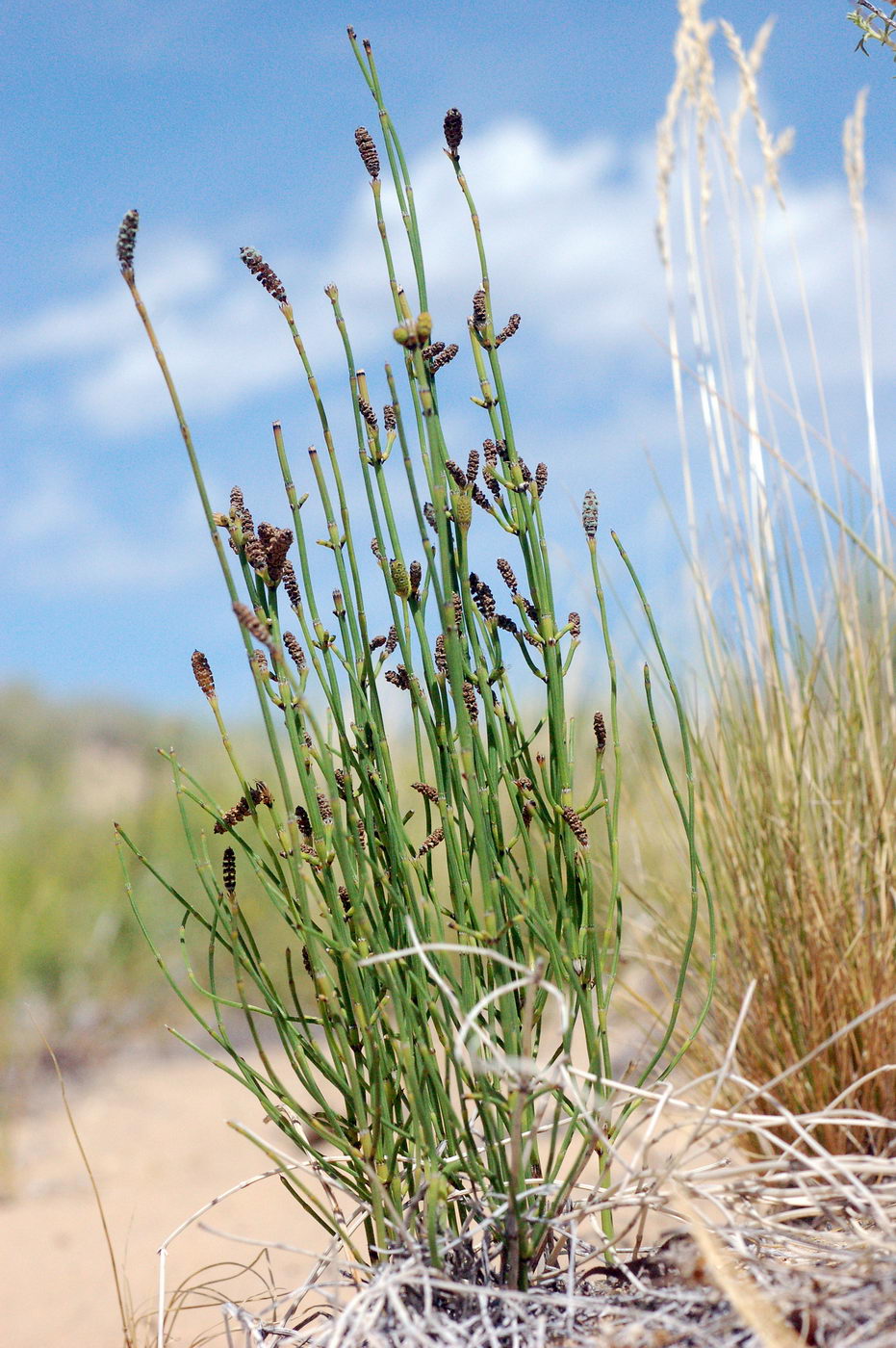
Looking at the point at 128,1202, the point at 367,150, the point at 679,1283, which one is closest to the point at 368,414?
the point at 367,150

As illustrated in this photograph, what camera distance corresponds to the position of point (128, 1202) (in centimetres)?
Answer: 294

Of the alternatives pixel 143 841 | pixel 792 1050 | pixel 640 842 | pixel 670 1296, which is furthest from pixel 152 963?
pixel 670 1296

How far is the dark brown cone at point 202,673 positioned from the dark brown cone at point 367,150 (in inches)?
20.4

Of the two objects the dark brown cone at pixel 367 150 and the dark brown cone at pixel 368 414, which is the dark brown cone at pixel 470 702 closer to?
the dark brown cone at pixel 368 414

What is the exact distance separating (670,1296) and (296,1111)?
0.41 metres

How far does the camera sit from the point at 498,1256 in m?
1.30

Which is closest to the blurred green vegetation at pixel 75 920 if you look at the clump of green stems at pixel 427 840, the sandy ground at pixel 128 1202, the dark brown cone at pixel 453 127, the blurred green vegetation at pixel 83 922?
the blurred green vegetation at pixel 83 922

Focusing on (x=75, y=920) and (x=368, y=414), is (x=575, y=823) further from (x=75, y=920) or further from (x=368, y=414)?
(x=75, y=920)

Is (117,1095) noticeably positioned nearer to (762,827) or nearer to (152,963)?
(152,963)

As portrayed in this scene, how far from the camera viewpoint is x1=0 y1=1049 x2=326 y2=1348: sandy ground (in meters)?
2.31

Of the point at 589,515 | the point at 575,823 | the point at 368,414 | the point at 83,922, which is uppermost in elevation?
the point at 368,414

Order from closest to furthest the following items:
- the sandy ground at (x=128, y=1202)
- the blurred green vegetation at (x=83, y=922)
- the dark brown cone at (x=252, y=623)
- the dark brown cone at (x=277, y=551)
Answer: the dark brown cone at (x=252, y=623)
the dark brown cone at (x=277, y=551)
the sandy ground at (x=128, y=1202)
the blurred green vegetation at (x=83, y=922)

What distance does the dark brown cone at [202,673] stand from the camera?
1173 mm

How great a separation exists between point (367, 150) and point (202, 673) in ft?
1.82
